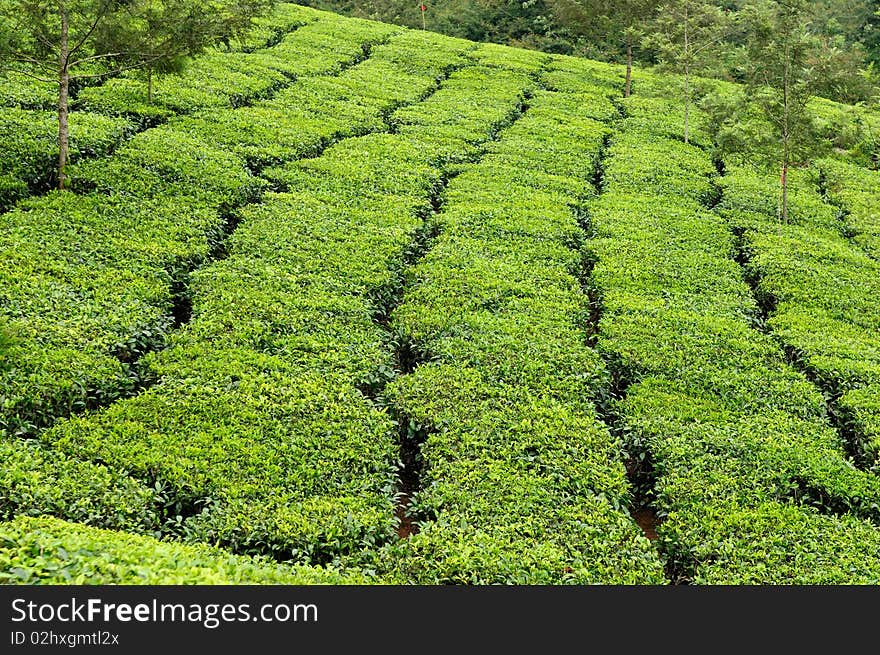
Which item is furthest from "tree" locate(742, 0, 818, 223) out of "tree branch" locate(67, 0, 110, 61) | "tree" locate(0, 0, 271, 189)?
"tree branch" locate(67, 0, 110, 61)

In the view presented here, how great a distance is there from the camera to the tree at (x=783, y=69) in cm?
2300

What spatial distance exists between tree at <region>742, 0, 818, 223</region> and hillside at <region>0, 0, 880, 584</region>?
120 inches

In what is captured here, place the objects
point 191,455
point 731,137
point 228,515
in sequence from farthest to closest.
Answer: point 731,137 < point 191,455 < point 228,515

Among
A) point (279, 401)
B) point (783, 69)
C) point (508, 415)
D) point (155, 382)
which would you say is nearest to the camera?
point (279, 401)

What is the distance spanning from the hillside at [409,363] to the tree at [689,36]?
245 inches

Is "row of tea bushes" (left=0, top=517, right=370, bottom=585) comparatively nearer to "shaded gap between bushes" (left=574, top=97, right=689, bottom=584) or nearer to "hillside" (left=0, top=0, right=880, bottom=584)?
"hillside" (left=0, top=0, right=880, bottom=584)

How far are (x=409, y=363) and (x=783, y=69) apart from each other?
16.3 meters

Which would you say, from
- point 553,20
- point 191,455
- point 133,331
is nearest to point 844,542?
point 191,455

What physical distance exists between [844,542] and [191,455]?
32.6ft

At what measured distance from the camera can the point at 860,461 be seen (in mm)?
13641

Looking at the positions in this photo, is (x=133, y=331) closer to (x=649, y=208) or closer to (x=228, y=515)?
(x=228, y=515)

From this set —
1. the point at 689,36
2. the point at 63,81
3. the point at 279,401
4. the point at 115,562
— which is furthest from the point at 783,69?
the point at 115,562

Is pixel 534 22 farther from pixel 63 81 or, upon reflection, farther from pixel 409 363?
pixel 409 363

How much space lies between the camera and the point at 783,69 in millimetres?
23562
